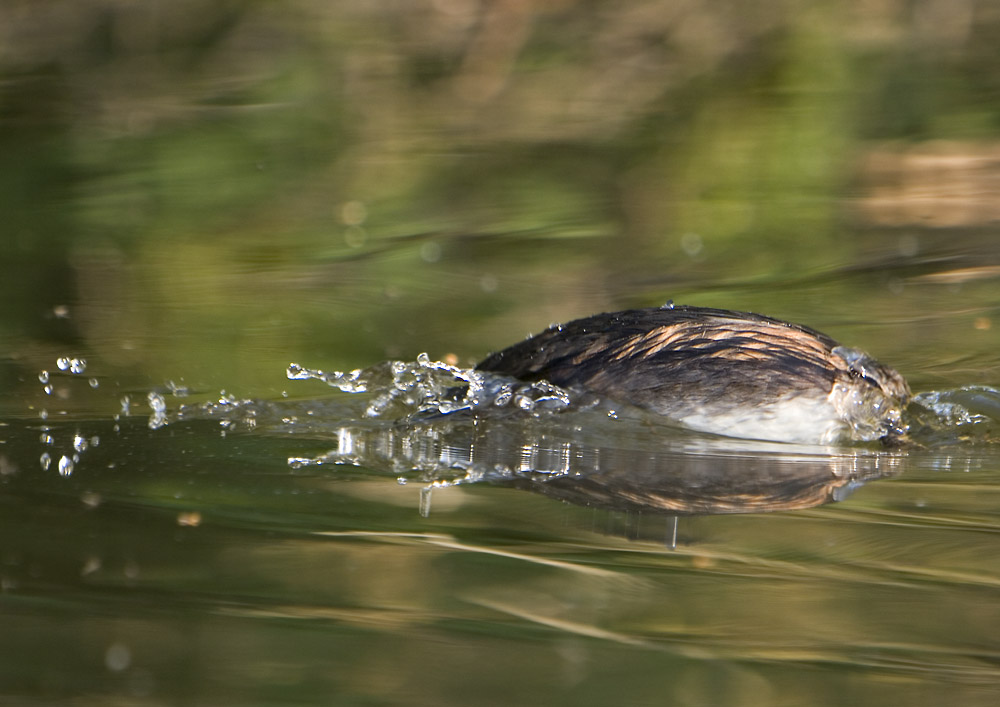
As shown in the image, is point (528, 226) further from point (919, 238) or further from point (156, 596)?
point (156, 596)

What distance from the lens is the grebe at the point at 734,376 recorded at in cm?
418

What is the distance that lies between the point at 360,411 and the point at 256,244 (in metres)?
3.24

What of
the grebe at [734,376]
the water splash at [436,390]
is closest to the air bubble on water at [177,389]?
the water splash at [436,390]

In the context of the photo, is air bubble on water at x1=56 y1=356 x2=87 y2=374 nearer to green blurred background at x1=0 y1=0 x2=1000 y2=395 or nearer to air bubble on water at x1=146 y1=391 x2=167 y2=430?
green blurred background at x1=0 y1=0 x2=1000 y2=395

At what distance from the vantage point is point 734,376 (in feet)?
13.7

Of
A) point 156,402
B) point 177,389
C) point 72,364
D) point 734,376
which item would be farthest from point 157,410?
point 734,376

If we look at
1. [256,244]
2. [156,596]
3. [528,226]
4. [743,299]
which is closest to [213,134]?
[256,244]

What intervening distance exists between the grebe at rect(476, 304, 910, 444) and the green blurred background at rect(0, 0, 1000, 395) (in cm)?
135

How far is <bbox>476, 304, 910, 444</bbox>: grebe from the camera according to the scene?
4.18m

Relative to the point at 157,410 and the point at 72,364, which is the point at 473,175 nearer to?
the point at 72,364

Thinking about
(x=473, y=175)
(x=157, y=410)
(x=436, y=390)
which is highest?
(x=473, y=175)

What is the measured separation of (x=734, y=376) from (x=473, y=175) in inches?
199

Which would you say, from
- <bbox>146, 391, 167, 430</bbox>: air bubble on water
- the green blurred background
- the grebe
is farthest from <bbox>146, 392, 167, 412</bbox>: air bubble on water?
the grebe

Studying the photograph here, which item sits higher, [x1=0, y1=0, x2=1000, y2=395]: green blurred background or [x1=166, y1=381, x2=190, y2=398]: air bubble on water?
[x1=0, y1=0, x2=1000, y2=395]: green blurred background
